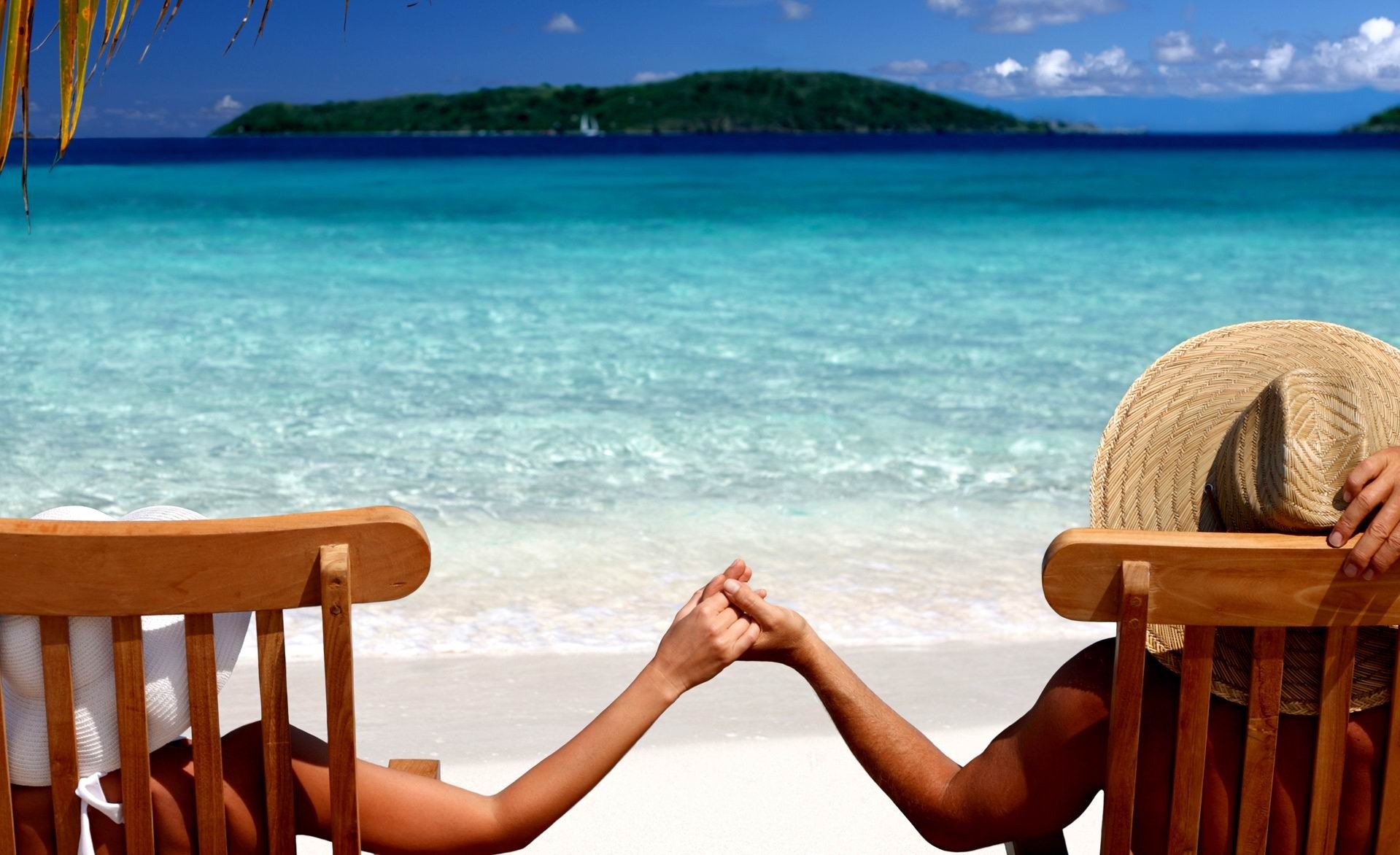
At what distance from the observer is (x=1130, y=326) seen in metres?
8.82

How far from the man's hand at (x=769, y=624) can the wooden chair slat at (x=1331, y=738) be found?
64cm

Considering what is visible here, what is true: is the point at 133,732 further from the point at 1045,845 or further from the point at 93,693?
the point at 1045,845

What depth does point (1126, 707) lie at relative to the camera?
1276mm

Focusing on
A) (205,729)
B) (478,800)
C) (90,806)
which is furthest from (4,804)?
(478,800)

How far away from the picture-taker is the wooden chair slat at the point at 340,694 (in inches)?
47.1

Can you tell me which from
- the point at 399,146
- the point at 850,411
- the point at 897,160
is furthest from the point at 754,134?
the point at 850,411

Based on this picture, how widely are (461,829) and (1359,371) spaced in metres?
1.18

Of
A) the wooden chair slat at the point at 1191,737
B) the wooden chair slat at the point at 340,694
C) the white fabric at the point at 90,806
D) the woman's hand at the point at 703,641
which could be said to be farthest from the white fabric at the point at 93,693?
the wooden chair slat at the point at 1191,737

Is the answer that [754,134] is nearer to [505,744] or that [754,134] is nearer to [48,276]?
[48,276]

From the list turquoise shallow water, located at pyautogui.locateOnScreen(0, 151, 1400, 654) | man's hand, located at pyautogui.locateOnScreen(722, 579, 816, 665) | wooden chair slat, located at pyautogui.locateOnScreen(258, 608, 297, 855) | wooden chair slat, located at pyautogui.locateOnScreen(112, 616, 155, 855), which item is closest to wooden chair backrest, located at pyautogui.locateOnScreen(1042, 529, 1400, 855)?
man's hand, located at pyautogui.locateOnScreen(722, 579, 816, 665)

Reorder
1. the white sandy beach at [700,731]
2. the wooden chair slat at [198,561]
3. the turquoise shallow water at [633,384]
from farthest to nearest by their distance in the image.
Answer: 1. the turquoise shallow water at [633,384]
2. the white sandy beach at [700,731]
3. the wooden chair slat at [198,561]

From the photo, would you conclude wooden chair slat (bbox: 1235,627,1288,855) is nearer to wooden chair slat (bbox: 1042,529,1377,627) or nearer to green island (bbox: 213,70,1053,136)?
wooden chair slat (bbox: 1042,529,1377,627)

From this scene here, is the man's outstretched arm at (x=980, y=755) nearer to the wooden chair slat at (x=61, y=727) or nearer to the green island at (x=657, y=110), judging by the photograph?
the wooden chair slat at (x=61, y=727)

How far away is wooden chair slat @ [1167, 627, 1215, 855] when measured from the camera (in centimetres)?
126
